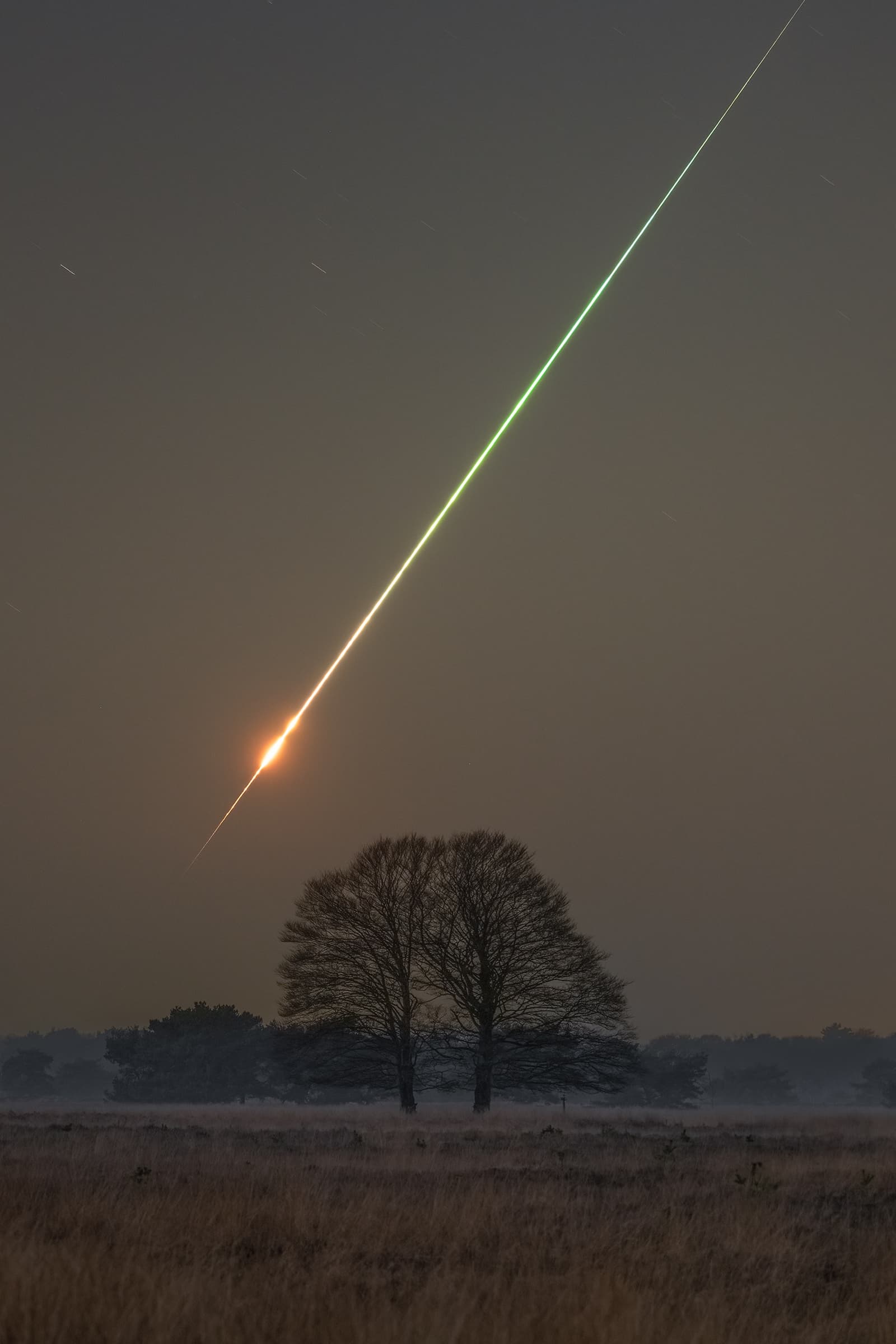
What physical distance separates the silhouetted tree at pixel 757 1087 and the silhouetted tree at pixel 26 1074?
293 ft

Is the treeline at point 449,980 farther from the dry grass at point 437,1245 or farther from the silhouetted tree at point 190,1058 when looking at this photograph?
the silhouetted tree at point 190,1058

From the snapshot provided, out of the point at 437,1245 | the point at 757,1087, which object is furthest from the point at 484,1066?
the point at 757,1087

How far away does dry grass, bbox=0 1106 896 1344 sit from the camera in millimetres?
8781

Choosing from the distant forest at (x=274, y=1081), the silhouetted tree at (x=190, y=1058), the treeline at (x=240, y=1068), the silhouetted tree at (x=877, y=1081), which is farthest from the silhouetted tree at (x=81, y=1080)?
the silhouetted tree at (x=877, y=1081)

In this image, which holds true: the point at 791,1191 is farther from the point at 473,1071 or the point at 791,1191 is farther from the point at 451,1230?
the point at 473,1071

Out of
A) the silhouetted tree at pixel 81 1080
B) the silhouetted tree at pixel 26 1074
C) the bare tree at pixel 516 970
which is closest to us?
the bare tree at pixel 516 970

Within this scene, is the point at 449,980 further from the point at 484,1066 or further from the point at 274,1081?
the point at 274,1081

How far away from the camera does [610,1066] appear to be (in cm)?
4994

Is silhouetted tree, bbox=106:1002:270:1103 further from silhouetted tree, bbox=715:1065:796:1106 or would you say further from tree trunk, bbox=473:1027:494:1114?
silhouetted tree, bbox=715:1065:796:1106

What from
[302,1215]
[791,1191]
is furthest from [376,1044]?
[302,1215]

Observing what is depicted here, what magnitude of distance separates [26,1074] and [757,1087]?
95.8 m

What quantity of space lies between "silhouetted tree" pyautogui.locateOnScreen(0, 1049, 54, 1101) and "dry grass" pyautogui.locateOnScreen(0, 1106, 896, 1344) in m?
129

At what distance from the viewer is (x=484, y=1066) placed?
165 feet

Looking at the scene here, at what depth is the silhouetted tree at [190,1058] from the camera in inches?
3590
